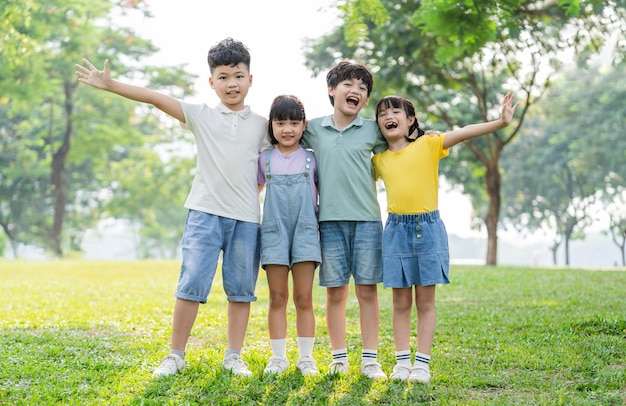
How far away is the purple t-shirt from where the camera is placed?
4469 millimetres

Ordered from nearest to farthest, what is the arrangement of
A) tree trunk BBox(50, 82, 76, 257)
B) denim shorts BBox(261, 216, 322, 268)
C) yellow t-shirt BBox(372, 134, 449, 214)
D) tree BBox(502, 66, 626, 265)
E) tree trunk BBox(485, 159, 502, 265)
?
1. denim shorts BBox(261, 216, 322, 268)
2. yellow t-shirt BBox(372, 134, 449, 214)
3. tree trunk BBox(485, 159, 502, 265)
4. tree trunk BBox(50, 82, 76, 257)
5. tree BBox(502, 66, 626, 265)

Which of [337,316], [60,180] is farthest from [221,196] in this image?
[60,180]

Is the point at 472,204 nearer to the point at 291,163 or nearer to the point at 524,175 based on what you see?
the point at 524,175

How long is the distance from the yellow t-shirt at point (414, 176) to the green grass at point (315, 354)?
108 centimetres

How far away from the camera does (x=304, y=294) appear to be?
14.7 ft

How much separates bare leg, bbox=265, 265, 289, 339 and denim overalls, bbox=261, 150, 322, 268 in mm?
82

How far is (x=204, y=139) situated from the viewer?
4.54 metres

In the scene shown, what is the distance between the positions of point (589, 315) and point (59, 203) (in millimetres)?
24548

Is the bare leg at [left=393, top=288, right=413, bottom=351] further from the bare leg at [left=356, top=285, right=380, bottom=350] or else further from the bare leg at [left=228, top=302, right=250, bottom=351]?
the bare leg at [left=228, top=302, right=250, bottom=351]

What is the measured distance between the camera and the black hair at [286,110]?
176 inches

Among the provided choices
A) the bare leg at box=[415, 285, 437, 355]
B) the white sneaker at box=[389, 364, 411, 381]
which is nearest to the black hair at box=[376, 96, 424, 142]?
the bare leg at box=[415, 285, 437, 355]

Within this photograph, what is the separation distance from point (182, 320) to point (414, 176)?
171 centimetres

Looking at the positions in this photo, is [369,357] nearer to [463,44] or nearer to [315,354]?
[315,354]

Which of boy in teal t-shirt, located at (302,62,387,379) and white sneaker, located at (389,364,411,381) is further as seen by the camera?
boy in teal t-shirt, located at (302,62,387,379)
